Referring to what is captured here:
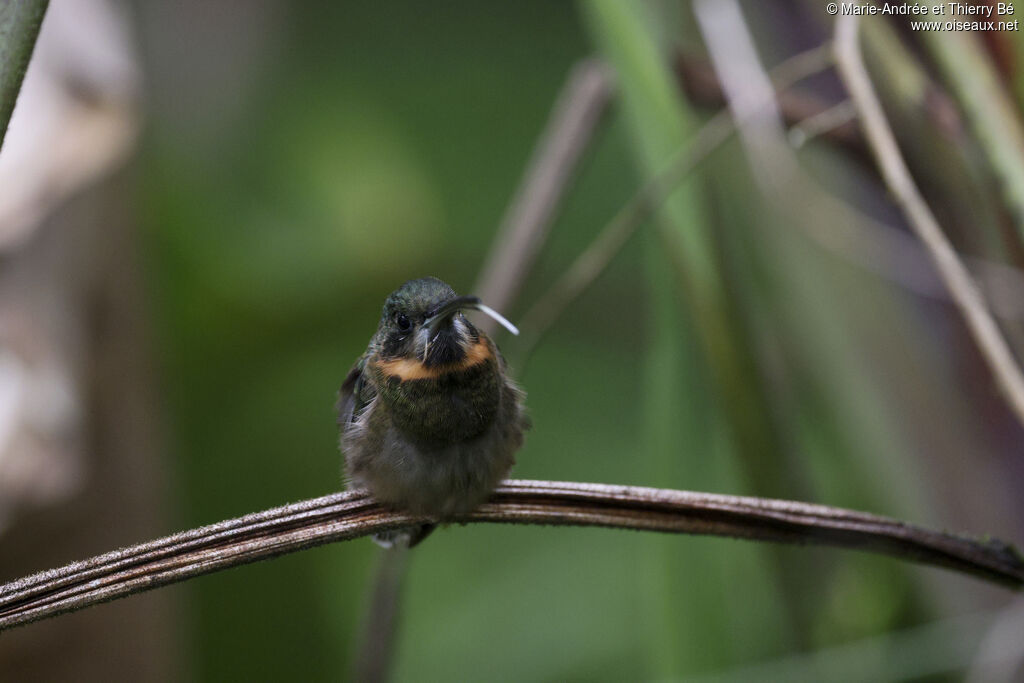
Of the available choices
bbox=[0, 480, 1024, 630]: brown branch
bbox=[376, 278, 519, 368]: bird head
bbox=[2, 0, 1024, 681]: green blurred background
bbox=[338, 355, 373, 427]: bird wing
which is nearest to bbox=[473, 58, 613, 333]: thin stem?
bbox=[2, 0, 1024, 681]: green blurred background

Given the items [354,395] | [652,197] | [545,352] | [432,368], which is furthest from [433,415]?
[545,352]

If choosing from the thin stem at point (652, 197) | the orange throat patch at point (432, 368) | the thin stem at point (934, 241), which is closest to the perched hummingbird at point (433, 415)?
the orange throat patch at point (432, 368)

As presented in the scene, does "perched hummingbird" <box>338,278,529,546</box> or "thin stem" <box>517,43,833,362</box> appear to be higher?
"thin stem" <box>517,43,833,362</box>

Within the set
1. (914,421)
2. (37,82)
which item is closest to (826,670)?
(914,421)

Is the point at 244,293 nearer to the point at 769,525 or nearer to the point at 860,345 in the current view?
the point at 860,345

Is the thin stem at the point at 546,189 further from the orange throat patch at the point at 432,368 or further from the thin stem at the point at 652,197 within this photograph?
the orange throat patch at the point at 432,368

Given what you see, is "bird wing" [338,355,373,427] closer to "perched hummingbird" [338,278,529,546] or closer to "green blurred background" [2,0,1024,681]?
"perched hummingbird" [338,278,529,546]
